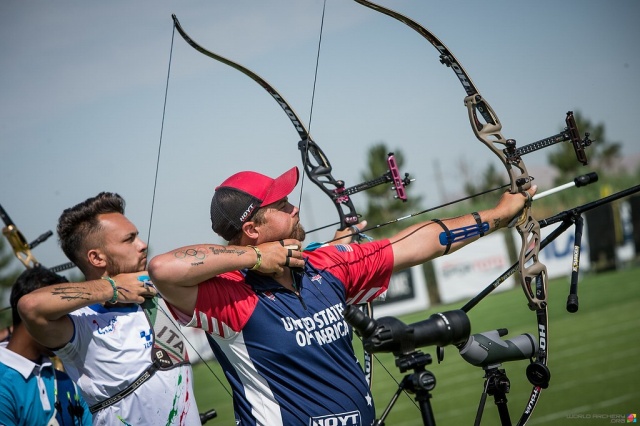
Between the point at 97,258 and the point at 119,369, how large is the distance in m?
0.56

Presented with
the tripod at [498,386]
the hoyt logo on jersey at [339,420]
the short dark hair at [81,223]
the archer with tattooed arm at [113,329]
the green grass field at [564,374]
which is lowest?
the green grass field at [564,374]

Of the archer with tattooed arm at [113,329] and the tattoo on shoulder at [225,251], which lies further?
the archer with tattooed arm at [113,329]

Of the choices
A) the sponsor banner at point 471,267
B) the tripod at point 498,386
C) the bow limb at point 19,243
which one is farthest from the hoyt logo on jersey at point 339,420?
the sponsor banner at point 471,267

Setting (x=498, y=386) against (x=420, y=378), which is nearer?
(x=420, y=378)

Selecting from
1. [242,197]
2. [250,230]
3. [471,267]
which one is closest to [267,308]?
[250,230]

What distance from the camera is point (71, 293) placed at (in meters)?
3.15

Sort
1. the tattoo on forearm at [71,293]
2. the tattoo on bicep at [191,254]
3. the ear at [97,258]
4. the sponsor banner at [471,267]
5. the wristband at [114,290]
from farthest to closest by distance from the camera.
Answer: the sponsor banner at [471,267], the ear at [97,258], the wristband at [114,290], the tattoo on forearm at [71,293], the tattoo on bicep at [191,254]

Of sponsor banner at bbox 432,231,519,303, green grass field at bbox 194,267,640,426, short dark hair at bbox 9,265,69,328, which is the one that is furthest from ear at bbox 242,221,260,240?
sponsor banner at bbox 432,231,519,303

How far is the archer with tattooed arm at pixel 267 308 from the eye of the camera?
2.78 meters

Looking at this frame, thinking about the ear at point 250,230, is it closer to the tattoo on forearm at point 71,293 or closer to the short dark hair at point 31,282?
the tattoo on forearm at point 71,293

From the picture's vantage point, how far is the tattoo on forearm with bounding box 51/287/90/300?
10.3ft

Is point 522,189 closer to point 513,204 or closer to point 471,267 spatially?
point 513,204

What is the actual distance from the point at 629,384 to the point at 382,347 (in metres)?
6.74

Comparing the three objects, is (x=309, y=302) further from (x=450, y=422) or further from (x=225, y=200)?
(x=450, y=422)
